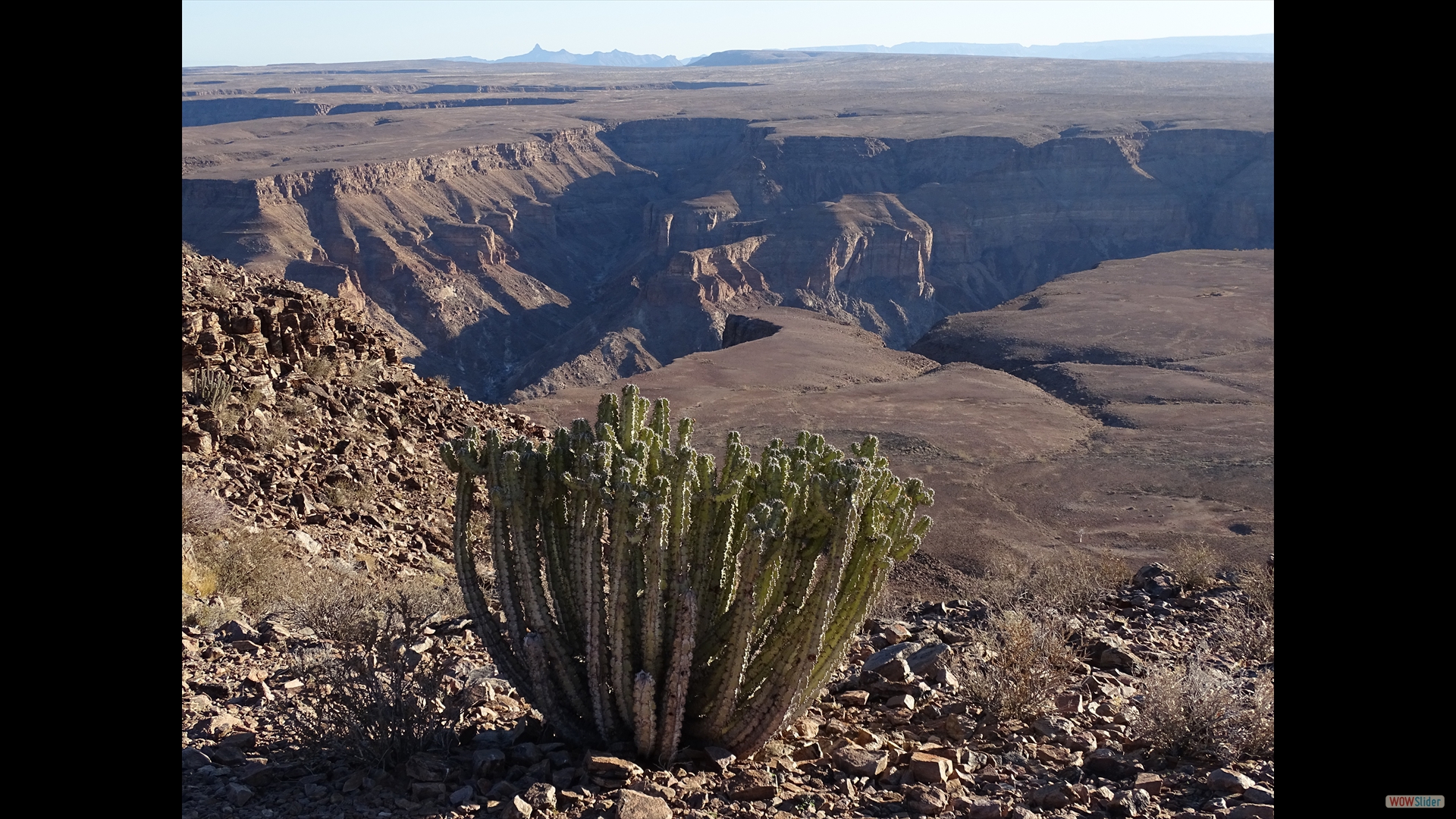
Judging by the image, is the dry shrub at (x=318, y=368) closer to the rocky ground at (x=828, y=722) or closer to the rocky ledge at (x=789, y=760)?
the rocky ground at (x=828, y=722)

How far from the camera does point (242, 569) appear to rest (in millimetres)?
7078

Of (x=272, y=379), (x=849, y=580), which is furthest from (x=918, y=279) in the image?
(x=849, y=580)

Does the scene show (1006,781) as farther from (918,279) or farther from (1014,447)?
(918,279)

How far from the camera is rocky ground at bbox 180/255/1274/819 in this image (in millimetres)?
3398

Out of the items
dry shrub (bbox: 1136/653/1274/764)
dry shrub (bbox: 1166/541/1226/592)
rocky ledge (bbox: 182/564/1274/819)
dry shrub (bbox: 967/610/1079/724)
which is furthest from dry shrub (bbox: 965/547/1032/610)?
dry shrub (bbox: 1136/653/1274/764)

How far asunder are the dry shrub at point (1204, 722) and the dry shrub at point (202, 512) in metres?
6.02

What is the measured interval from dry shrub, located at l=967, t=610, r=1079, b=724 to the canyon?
630 centimetres

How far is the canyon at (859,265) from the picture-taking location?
22.5 m

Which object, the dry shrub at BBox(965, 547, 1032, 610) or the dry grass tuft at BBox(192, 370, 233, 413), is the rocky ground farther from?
the dry grass tuft at BBox(192, 370, 233, 413)

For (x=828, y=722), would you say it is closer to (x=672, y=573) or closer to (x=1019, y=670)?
(x=1019, y=670)

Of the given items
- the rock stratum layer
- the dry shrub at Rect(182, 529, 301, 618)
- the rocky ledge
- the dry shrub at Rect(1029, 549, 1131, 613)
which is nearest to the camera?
the rocky ledge

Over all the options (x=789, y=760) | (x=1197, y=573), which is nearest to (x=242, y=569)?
(x=789, y=760)

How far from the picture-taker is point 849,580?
386cm
